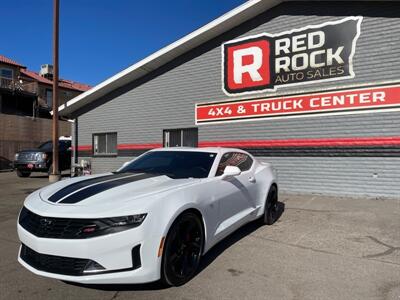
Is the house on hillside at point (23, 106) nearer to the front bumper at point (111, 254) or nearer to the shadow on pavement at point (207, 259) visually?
the shadow on pavement at point (207, 259)

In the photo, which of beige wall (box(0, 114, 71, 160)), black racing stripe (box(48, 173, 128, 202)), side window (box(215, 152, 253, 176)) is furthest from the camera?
beige wall (box(0, 114, 71, 160))

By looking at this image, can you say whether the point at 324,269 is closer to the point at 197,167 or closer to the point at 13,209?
the point at 197,167

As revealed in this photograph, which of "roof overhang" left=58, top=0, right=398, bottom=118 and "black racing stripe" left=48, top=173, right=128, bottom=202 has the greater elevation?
"roof overhang" left=58, top=0, right=398, bottom=118

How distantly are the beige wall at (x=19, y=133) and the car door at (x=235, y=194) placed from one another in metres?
24.2

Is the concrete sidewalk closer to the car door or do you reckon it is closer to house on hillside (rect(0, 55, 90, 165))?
the car door

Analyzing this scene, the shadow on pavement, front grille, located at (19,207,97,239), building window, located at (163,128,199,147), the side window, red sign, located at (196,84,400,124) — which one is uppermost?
red sign, located at (196,84,400,124)

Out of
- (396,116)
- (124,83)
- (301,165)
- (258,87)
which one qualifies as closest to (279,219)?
(301,165)

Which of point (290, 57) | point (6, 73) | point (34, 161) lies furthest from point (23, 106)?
point (290, 57)

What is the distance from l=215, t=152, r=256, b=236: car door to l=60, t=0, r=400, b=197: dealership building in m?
5.06

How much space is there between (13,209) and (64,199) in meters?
5.28

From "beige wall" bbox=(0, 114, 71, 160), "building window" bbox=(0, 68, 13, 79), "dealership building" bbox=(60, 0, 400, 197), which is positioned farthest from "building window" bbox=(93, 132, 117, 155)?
"building window" bbox=(0, 68, 13, 79)

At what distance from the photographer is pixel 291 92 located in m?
10.8

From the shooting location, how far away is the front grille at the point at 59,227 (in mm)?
3172

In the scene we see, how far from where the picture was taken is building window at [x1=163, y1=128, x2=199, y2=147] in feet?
43.0
